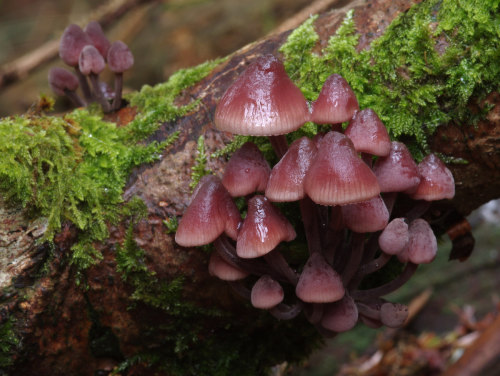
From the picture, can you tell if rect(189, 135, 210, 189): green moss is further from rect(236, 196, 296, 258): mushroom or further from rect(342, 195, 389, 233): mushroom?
rect(342, 195, 389, 233): mushroom

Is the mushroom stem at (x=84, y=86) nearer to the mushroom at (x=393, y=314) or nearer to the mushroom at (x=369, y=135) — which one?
the mushroom at (x=369, y=135)

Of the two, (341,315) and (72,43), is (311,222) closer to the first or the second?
(341,315)

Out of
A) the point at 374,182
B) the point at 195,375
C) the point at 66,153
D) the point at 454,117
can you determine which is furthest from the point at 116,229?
the point at 454,117

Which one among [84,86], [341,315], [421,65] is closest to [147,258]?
[341,315]

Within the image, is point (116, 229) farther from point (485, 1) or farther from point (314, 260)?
point (485, 1)

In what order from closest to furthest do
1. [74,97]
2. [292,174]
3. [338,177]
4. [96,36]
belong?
[338,177], [292,174], [96,36], [74,97]

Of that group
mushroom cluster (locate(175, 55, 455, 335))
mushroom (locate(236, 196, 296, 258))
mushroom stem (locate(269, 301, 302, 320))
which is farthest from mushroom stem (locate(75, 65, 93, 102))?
mushroom stem (locate(269, 301, 302, 320))
